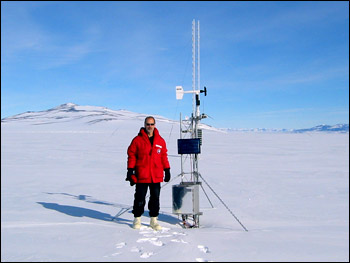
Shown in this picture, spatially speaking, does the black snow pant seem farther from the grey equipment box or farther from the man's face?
the man's face

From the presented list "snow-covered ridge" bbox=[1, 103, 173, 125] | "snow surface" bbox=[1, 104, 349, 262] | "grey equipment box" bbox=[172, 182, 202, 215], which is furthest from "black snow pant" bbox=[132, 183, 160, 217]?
"snow-covered ridge" bbox=[1, 103, 173, 125]

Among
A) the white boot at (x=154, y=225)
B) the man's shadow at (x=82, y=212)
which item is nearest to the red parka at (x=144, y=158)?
the white boot at (x=154, y=225)

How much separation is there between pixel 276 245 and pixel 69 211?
3.62m

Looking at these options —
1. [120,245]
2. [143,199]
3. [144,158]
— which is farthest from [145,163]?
[120,245]

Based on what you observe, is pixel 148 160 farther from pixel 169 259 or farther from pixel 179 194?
pixel 169 259

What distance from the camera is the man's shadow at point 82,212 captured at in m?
5.06

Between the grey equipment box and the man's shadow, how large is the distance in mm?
873

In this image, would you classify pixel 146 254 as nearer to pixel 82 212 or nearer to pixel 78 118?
pixel 82 212

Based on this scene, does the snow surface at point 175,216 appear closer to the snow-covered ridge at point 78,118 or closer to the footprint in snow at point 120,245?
the footprint in snow at point 120,245

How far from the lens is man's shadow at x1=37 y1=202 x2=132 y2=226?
5.06 meters

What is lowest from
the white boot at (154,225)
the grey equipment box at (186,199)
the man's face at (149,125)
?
the white boot at (154,225)

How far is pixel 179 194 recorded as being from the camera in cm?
514

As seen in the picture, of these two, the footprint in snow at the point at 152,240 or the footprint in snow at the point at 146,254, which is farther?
the footprint in snow at the point at 152,240

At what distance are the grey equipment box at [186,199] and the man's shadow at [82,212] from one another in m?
0.87
